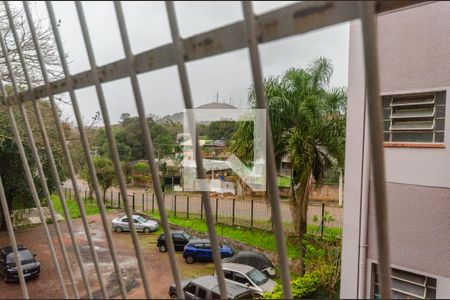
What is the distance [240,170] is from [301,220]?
1.77m

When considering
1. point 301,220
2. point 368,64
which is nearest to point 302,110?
point 301,220

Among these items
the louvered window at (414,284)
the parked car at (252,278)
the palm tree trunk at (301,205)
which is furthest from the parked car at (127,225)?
the palm tree trunk at (301,205)

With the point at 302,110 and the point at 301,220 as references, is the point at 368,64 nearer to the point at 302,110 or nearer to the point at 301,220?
the point at 302,110

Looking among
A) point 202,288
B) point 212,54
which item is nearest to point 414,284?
point 202,288

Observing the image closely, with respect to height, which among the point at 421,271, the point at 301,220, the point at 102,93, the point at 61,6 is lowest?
the point at 301,220

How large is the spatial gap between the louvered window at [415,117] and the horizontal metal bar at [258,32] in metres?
2.40

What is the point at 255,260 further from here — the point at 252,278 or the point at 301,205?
the point at 301,205

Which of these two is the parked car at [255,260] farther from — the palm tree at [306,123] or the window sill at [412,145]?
the window sill at [412,145]

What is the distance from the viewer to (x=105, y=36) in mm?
1218

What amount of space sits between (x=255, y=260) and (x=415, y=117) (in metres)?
4.16

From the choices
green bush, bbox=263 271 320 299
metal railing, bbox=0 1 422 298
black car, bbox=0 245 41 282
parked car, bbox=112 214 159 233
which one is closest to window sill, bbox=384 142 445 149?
parked car, bbox=112 214 159 233

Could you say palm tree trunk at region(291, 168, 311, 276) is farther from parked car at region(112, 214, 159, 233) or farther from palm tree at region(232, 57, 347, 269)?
parked car at region(112, 214, 159, 233)

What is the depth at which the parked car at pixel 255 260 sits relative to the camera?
580cm

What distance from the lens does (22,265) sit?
2250mm
